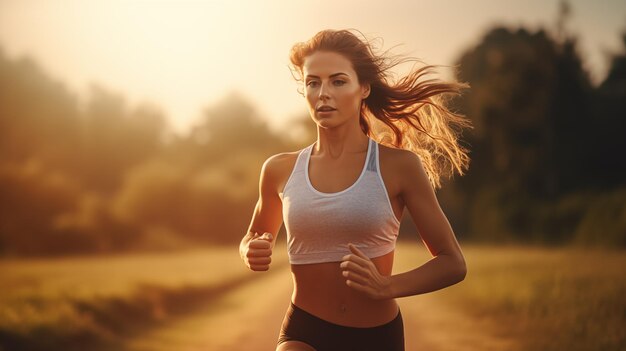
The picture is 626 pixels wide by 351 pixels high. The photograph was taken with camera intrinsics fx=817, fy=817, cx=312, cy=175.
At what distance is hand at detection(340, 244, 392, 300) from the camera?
355cm

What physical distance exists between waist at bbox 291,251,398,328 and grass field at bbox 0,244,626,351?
18.2ft

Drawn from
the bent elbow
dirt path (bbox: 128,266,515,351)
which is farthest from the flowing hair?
dirt path (bbox: 128,266,515,351)

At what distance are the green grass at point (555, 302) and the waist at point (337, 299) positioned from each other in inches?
218

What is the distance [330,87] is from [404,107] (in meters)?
0.71

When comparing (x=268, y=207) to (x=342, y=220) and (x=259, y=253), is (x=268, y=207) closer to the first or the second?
(x=259, y=253)

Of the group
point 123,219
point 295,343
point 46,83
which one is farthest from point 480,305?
point 46,83

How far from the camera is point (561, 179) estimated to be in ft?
113

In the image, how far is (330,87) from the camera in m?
4.12

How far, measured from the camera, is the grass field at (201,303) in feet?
31.4

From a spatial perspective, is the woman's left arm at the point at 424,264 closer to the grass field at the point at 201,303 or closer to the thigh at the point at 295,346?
the thigh at the point at 295,346

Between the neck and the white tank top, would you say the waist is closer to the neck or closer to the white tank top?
the white tank top

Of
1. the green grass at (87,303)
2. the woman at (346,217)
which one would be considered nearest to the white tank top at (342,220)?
the woman at (346,217)

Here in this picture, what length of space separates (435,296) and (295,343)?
13.3m

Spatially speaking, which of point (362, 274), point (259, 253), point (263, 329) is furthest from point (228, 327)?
point (362, 274)
